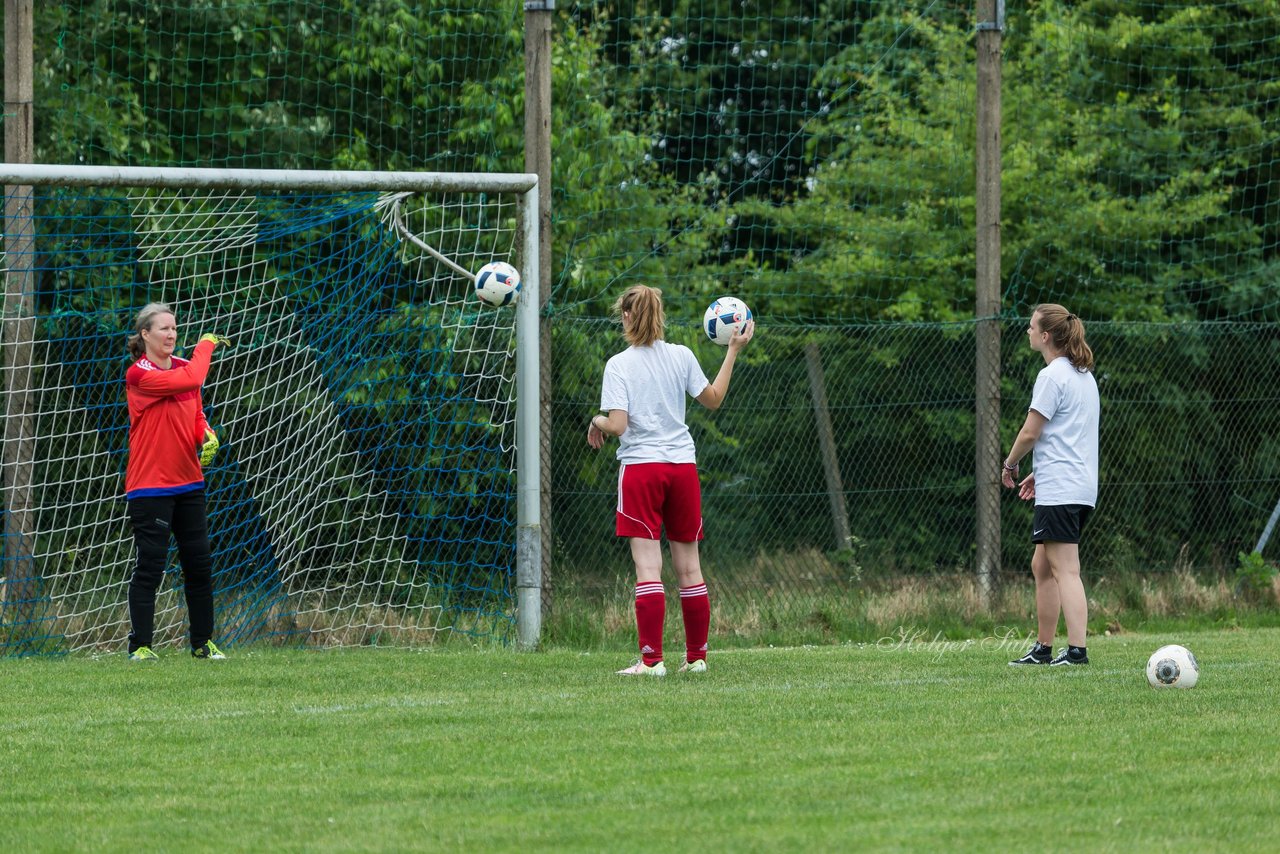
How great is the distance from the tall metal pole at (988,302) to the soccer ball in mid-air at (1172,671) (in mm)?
4175

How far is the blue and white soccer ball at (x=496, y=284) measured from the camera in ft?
28.5

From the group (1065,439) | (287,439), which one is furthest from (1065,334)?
(287,439)

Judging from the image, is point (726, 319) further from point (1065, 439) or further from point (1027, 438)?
point (1065, 439)

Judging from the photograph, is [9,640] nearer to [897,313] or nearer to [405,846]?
[405,846]

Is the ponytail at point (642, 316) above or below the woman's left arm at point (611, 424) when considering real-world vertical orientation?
above

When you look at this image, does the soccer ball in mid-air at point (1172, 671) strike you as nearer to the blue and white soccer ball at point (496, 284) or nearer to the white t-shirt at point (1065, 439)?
the white t-shirt at point (1065, 439)

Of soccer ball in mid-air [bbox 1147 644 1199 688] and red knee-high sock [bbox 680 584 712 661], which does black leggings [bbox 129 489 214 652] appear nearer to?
red knee-high sock [bbox 680 584 712 661]

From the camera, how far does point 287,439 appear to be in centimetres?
1010

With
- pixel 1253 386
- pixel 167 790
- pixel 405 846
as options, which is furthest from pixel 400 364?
pixel 1253 386

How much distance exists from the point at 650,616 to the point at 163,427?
9.75 ft

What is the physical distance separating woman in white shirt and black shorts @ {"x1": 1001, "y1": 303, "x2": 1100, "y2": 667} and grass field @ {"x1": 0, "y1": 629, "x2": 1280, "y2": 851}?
0.31 metres

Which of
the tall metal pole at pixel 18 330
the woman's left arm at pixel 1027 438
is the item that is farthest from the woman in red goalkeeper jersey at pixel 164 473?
the woman's left arm at pixel 1027 438

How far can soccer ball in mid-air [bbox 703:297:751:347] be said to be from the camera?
777 cm

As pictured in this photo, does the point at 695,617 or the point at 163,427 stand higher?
the point at 163,427
